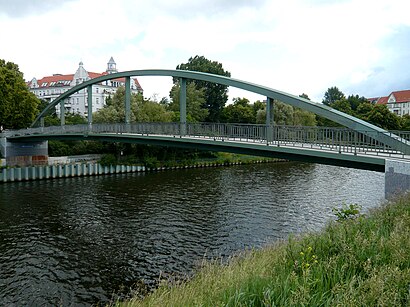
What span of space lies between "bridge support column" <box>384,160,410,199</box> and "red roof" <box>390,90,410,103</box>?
93587mm

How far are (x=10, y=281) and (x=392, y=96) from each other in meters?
104

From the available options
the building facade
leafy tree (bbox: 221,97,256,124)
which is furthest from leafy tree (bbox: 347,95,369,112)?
leafy tree (bbox: 221,97,256,124)

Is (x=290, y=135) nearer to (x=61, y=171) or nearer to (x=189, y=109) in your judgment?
(x=61, y=171)

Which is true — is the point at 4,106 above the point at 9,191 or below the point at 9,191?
above

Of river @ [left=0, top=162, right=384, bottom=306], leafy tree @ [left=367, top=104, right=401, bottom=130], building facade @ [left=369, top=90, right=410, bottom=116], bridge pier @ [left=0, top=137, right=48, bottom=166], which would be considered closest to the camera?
river @ [left=0, top=162, right=384, bottom=306]

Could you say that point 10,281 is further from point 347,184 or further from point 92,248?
point 347,184

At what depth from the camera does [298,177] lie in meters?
33.1

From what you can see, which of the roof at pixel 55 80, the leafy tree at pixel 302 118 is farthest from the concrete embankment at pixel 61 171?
the roof at pixel 55 80

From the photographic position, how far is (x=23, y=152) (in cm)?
3794

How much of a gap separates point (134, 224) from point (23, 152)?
25819 mm

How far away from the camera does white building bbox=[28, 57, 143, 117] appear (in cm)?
8231

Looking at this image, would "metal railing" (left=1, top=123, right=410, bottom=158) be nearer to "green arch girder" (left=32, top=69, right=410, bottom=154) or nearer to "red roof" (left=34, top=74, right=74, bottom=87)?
"green arch girder" (left=32, top=69, right=410, bottom=154)

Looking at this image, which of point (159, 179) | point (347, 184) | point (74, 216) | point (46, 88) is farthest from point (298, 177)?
point (46, 88)

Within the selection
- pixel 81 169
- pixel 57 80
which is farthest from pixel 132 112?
pixel 57 80
